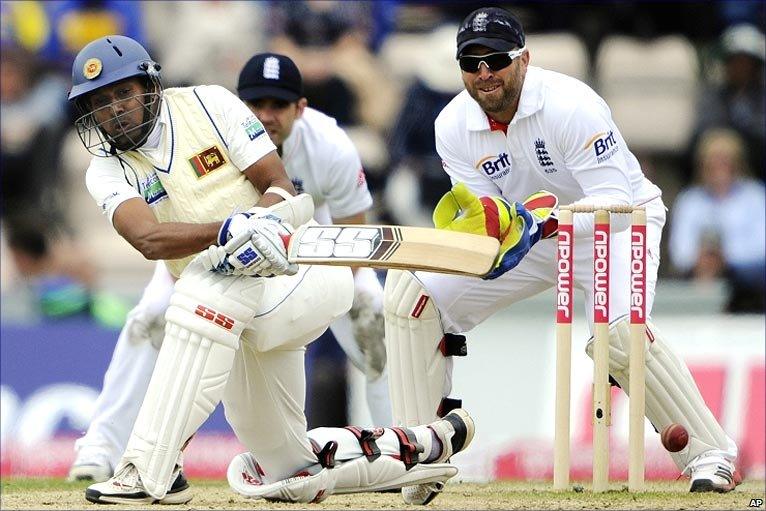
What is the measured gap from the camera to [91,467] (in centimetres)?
632

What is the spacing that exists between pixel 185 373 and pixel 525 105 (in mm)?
1518

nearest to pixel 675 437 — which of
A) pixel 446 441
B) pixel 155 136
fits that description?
pixel 446 441

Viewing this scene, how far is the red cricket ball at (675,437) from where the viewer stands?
4941 mm

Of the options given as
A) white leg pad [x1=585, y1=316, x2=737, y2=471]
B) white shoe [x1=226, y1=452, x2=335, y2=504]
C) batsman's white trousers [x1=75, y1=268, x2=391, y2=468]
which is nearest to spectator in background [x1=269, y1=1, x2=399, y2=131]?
batsman's white trousers [x1=75, y1=268, x2=391, y2=468]

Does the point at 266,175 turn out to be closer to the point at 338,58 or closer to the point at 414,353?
the point at 414,353

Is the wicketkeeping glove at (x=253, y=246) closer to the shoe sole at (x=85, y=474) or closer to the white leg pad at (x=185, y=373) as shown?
the white leg pad at (x=185, y=373)

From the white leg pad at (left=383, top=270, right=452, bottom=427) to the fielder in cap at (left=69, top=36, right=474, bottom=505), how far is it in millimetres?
388

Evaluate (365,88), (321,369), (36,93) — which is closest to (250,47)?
(365,88)

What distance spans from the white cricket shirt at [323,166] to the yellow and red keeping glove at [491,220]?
2.10 metres

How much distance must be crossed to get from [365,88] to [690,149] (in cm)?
192

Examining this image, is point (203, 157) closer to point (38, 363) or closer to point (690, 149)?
point (38, 363)

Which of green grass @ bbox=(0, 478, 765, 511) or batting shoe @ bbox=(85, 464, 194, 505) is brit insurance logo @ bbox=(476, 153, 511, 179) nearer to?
green grass @ bbox=(0, 478, 765, 511)

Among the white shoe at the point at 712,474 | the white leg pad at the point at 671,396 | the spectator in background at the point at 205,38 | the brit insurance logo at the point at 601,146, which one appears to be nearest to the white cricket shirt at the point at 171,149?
the brit insurance logo at the point at 601,146

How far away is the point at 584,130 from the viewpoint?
4.95 metres
